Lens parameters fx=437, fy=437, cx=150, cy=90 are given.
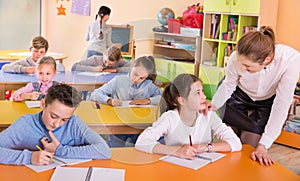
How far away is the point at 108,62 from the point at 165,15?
1.84 meters

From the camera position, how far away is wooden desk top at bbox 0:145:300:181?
159cm

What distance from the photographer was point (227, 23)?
5.33 m

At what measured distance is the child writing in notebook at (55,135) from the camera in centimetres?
176

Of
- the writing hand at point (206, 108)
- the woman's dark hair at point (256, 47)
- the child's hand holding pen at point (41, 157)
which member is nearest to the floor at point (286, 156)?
the writing hand at point (206, 108)

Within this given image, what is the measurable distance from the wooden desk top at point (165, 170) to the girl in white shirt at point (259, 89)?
0.37 ft

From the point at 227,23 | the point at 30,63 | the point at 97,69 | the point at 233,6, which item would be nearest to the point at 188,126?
the point at 97,69

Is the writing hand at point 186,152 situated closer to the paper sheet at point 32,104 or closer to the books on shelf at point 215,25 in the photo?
the paper sheet at point 32,104

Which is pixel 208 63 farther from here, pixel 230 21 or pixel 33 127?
pixel 33 127

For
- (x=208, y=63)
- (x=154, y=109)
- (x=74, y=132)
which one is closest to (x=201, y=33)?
(x=208, y=63)

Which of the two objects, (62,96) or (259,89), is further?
(259,89)

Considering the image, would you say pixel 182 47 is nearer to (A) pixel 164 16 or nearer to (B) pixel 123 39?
(A) pixel 164 16

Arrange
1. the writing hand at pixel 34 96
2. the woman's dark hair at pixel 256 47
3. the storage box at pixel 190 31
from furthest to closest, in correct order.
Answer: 1. the storage box at pixel 190 31
2. the writing hand at pixel 34 96
3. the woman's dark hair at pixel 256 47

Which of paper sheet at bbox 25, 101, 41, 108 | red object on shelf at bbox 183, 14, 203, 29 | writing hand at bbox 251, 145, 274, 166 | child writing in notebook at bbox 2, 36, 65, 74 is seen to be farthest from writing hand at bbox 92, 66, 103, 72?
writing hand at bbox 251, 145, 274, 166

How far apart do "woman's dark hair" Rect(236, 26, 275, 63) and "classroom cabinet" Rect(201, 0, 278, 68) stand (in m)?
2.95
